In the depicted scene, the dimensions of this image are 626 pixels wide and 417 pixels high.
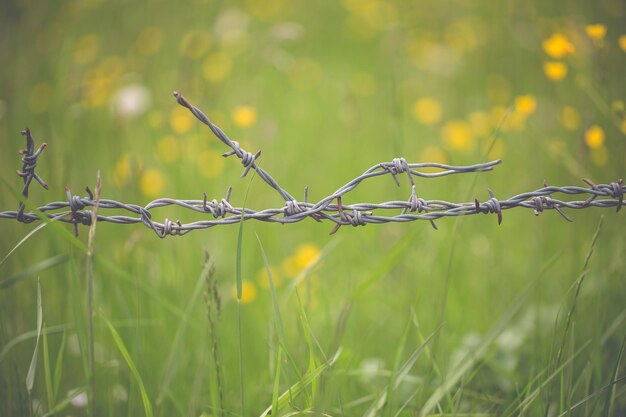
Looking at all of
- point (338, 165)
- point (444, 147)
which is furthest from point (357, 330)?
point (444, 147)

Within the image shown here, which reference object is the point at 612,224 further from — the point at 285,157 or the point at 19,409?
the point at 19,409

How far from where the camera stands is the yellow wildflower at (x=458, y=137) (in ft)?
9.73

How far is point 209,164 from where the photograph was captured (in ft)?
8.97

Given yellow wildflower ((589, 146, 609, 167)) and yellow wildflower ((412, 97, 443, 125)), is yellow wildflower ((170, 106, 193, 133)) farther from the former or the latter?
yellow wildflower ((589, 146, 609, 167))

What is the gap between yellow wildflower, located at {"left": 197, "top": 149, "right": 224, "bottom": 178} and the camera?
2.70 m

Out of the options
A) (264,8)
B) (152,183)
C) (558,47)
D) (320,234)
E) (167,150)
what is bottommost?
(320,234)

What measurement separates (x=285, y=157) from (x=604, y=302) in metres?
1.84

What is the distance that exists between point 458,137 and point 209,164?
4.73ft

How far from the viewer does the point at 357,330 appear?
73.8 inches

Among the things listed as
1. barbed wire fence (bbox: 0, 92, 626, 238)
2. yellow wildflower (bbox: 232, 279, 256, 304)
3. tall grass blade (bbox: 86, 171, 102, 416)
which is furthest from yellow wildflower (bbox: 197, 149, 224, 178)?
tall grass blade (bbox: 86, 171, 102, 416)

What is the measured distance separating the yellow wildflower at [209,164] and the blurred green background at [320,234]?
2 centimetres

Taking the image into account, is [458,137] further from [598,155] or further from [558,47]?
[558,47]

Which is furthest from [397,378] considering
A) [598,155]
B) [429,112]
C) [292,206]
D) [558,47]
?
[429,112]

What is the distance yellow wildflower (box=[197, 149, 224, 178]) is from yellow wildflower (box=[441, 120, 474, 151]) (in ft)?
4.48
